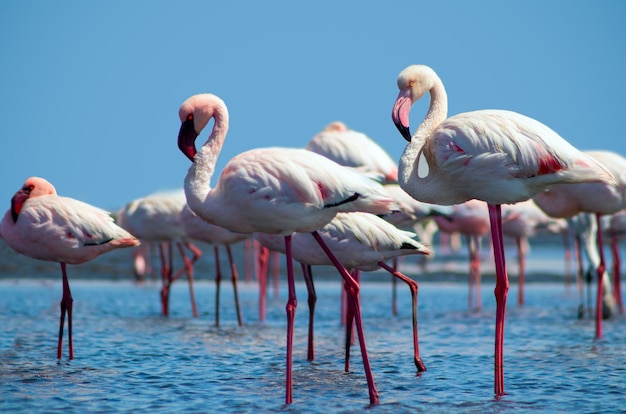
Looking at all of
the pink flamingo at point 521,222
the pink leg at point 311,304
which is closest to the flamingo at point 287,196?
the pink leg at point 311,304

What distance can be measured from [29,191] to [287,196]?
301cm

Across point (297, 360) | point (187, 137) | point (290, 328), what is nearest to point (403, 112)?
point (187, 137)

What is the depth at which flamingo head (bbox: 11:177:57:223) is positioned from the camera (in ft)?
24.0

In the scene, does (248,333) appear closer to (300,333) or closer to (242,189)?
(300,333)

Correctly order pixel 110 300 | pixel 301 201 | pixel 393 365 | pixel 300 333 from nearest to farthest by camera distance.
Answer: pixel 301 201 < pixel 393 365 < pixel 300 333 < pixel 110 300

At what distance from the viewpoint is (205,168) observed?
5871mm

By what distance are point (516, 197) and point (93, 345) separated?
3910mm

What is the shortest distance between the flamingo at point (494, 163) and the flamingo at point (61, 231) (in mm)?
2572

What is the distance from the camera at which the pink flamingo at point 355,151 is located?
929cm

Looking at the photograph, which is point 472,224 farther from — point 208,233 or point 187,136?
point 187,136

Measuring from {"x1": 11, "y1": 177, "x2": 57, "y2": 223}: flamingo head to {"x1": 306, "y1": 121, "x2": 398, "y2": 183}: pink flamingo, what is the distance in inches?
115

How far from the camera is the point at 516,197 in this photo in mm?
5719

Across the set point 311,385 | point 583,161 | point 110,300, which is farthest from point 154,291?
point 583,161

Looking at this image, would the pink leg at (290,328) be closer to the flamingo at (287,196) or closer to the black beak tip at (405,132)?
the flamingo at (287,196)
